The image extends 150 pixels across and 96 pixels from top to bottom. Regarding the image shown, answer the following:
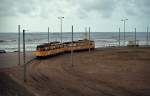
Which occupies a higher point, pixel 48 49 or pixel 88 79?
pixel 48 49

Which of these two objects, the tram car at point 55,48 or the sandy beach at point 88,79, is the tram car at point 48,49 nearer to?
the tram car at point 55,48

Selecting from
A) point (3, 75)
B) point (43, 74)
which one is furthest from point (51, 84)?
point (3, 75)

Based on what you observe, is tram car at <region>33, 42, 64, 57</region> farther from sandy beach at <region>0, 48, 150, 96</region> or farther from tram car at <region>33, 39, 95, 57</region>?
sandy beach at <region>0, 48, 150, 96</region>

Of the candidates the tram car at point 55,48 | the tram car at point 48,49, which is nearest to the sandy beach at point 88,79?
the tram car at point 55,48

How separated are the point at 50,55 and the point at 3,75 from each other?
21.3m

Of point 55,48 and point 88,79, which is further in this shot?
point 55,48

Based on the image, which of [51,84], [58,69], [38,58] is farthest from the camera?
[38,58]

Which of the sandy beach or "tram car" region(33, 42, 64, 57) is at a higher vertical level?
"tram car" region(33, 42, 64, 57)

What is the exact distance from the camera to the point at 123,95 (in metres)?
25.0

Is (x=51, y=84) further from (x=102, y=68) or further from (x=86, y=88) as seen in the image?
(x=102, y=68)

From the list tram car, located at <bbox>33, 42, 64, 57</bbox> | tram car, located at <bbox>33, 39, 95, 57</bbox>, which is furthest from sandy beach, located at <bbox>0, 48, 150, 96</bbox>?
tram car, located at <bbox>33, 42, 64, 57</bbox>

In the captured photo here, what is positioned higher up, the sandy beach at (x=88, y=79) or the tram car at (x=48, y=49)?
the tram car at (x=48, y=49)

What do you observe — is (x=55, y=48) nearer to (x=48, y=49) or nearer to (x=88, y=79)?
(x=48, y=49)

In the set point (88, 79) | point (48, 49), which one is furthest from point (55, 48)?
point (88, 79)
